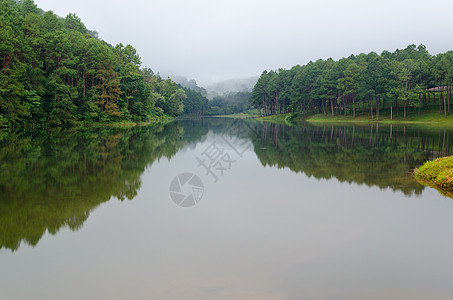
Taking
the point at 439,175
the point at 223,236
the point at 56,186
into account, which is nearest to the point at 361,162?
the point at 439,175

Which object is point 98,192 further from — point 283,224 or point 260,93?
point 260,93

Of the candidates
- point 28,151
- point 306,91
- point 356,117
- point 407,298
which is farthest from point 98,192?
point 306,91

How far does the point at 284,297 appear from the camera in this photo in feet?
15.8

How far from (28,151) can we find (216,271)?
1829cm

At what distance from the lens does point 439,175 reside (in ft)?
39.9

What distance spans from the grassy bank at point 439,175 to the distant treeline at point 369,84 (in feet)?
177

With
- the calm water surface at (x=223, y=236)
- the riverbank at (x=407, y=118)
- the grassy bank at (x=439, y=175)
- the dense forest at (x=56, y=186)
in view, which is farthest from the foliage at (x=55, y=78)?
the riverbank at (x=407, y=118)

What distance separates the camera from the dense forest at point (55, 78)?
37156 millimetres

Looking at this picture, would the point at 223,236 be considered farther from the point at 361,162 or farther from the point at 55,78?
the point at 55,78

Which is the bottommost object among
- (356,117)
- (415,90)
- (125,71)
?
(356,117)

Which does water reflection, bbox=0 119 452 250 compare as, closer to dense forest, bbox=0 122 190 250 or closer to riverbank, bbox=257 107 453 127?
dense forest, bbox=0 122 190 250

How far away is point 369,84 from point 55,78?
58.9 metres

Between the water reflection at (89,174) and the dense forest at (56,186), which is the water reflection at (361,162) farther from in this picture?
the dense forest at (56,186)

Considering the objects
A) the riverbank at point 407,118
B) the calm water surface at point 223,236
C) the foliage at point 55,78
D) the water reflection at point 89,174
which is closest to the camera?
the calm water surface at point 223,236
